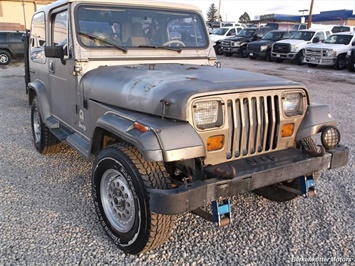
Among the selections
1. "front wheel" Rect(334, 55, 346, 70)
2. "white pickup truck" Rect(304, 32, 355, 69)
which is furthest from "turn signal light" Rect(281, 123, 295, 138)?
"front wheel" Rect(334, 55, 346, 70)

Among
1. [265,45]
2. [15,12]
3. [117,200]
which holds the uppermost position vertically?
[15,12]

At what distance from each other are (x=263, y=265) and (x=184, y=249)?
647 mm

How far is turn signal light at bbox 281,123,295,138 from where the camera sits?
9.84 feet

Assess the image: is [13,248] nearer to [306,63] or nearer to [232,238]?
[232,238]

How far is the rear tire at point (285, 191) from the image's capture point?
10.9ft

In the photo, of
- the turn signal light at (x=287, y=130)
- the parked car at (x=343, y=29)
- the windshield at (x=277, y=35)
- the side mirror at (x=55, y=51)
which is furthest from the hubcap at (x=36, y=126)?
the parked car at (x=343, y=29)

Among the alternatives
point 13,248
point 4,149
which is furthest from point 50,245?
point 4,149

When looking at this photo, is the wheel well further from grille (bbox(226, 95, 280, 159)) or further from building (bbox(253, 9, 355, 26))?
building (bbox(253, 9, 355, 26))

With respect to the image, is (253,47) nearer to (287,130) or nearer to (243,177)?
(287,130)

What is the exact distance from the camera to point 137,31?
3.95 m

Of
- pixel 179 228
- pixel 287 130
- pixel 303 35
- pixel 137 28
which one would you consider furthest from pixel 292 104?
pixel 303 35

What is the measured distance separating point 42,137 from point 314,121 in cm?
368

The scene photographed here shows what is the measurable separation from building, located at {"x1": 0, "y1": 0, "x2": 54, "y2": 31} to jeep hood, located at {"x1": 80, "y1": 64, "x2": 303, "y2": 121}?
30.4 meters

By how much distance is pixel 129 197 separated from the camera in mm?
2811
